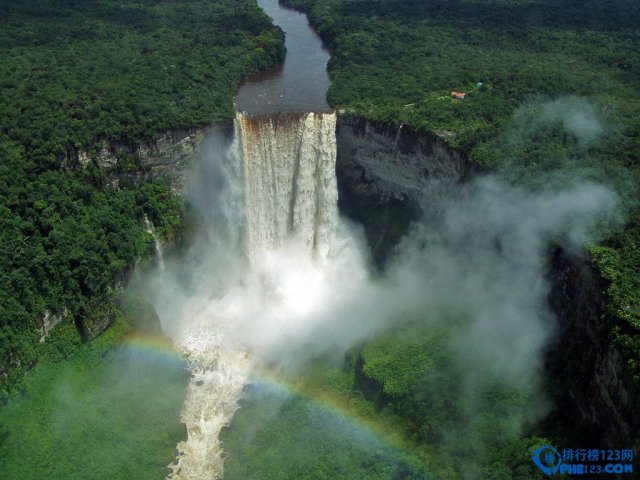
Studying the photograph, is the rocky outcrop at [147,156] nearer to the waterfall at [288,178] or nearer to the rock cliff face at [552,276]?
the waterfall at [288,178]

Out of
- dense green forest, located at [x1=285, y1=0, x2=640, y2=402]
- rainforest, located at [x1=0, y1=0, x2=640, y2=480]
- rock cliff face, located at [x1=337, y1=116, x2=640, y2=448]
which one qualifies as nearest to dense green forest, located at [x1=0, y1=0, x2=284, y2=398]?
rainforest, located at [x1=0, y1=0, x2=640, y2=480]

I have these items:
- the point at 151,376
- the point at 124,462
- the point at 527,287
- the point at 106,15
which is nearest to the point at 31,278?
the point at 151,376

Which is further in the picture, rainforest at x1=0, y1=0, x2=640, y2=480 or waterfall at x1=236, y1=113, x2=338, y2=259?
waterfall at x1=236, y1=113, x2=338, y2=259

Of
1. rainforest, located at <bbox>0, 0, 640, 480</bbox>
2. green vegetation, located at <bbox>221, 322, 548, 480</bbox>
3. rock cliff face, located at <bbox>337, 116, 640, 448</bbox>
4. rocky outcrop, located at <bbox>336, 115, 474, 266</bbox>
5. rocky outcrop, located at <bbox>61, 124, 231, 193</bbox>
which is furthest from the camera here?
rocky outcrop, located at <bbox>336, 115, 474, 266</bbox>

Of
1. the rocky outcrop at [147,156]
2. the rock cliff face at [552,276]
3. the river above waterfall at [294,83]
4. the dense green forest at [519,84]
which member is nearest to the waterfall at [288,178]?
the rock cliff face at [552,276]

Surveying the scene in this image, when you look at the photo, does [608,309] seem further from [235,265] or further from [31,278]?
[31,278]

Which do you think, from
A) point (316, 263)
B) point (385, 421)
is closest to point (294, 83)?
point (316, 263)

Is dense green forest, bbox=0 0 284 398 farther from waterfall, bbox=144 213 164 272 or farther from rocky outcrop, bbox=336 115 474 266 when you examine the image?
rocky outcrop, bbox=336 115 474 266
